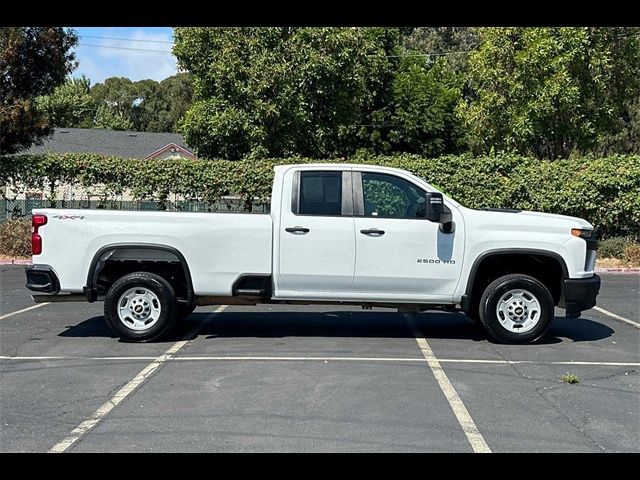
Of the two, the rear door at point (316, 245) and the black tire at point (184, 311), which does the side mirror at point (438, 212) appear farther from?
the black tire at point (184, 311)

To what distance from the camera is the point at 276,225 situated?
8.61m

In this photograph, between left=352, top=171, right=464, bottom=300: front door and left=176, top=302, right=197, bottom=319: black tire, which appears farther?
left=176, top=302, right=197, bottom=319: black tire

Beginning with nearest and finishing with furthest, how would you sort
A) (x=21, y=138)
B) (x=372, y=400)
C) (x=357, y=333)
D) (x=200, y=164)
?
(x=372, y=400), (x=357, y=333), (x=200, y=164), (x=21, y=138)

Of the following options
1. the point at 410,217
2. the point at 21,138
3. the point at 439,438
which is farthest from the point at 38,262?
the point at 21,138

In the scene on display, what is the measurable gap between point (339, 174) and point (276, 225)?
3.17 feet

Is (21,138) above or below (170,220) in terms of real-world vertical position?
above

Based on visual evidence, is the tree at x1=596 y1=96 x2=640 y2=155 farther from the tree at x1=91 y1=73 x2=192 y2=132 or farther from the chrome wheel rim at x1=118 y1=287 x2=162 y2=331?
the tree at x1=91 y1=73 x2=192 y2=132

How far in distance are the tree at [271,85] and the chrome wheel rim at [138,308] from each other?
12.5 meters

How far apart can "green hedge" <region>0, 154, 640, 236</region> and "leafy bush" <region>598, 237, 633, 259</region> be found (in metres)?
0.44

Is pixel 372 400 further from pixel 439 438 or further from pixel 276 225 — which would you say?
pixel 276 225

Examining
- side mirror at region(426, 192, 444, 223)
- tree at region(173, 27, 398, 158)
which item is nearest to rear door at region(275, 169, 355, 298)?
side mirror at region(426, 192, 444, 223)

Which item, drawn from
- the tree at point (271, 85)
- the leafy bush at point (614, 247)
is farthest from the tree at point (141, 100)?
the leafy bush at point (614, 247)

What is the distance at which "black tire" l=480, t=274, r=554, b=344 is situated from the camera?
8656mm

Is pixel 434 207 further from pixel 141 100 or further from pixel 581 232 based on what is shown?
pixel 141 100
